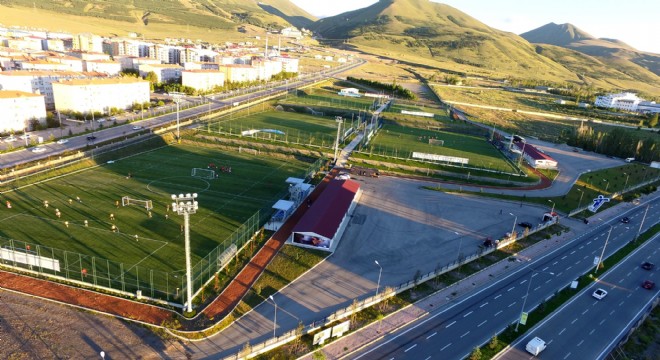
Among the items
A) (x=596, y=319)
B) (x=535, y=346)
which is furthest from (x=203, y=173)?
(x=596, y=319)

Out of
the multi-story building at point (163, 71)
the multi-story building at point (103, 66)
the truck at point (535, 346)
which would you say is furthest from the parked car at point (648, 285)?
the multi-story building at point (103, 66)

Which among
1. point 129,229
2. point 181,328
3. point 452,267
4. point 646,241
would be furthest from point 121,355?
point 646,241

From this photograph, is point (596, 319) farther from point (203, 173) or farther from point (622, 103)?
point (622, 103)

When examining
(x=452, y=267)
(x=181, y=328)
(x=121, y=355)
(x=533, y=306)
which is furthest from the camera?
(x=452, y=267)

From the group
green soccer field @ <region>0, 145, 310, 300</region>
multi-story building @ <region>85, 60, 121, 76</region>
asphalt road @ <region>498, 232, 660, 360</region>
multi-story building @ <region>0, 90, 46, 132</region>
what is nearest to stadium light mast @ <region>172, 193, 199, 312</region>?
green soccer field @ <region>0, 145, 310, 300</region>

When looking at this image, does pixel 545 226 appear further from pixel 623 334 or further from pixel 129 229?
pixel 129 229
